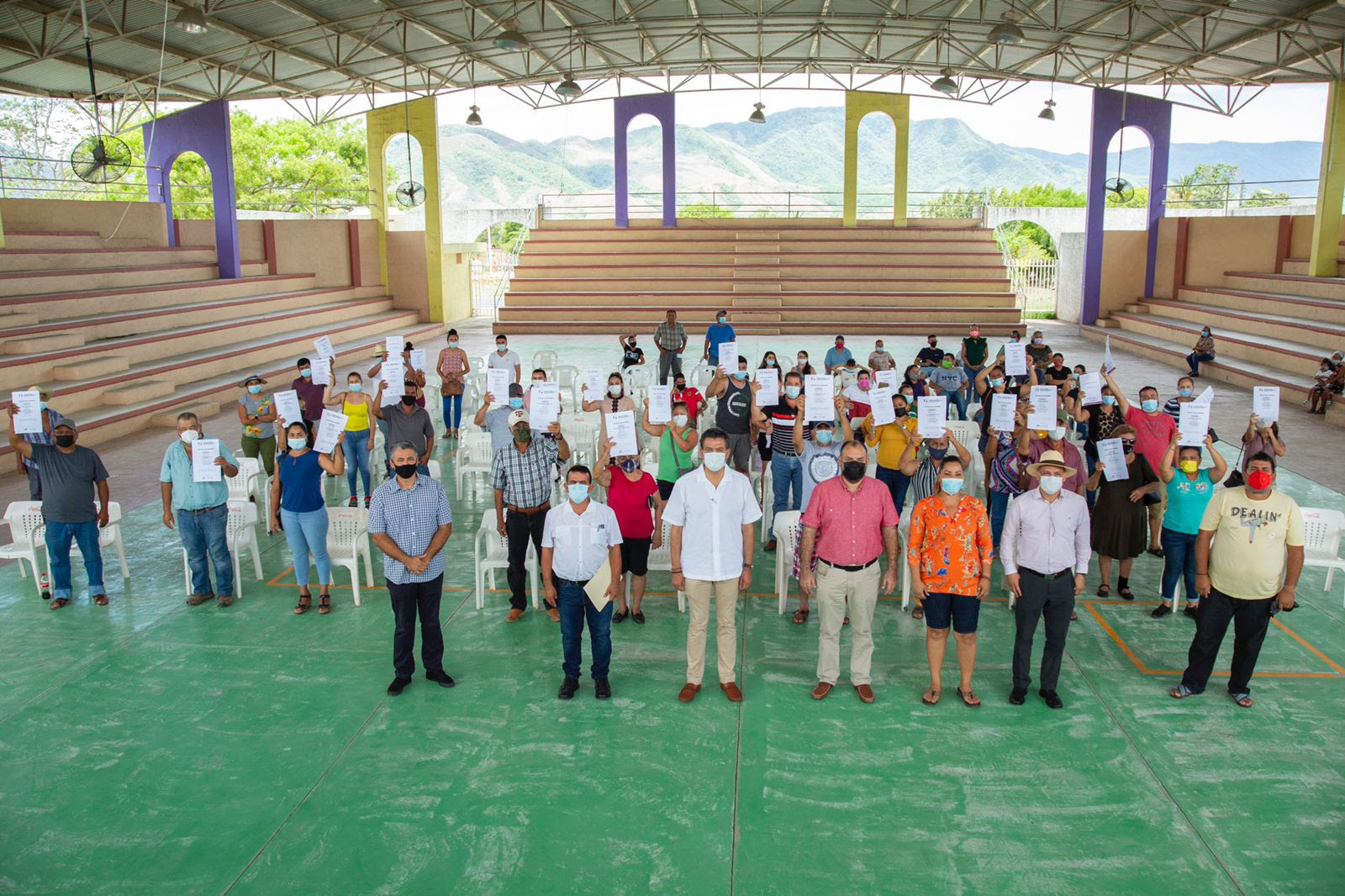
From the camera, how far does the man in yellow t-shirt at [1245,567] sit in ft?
19.8

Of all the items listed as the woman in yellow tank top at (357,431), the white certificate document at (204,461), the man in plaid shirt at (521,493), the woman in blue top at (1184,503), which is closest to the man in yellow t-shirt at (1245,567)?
the woman in blue top at (1184,503)

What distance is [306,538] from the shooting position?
7.94 metres

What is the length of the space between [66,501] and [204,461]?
125cm

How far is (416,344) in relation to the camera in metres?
25.5

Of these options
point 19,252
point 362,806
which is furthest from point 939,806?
point 19,252

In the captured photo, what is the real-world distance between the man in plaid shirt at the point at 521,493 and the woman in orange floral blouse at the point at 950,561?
2.83 m

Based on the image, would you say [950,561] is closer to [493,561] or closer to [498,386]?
[493,561]

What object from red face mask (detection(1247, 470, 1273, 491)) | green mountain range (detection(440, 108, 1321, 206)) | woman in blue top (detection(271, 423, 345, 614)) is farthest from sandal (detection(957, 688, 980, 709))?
green mountain range (detection(440, 108, 1321, 206))

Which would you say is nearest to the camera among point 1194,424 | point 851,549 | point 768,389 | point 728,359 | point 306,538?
point 851,549

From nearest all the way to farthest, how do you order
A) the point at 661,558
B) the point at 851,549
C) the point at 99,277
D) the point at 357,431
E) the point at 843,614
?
the point at 851,549, the point at 843,614, the point at 661,558, the point at 357,431, the point at 99,277

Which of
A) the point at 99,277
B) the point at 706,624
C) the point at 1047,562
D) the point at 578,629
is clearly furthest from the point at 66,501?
the point at 99,277

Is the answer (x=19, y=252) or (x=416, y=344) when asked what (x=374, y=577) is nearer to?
(x=19, y=252)

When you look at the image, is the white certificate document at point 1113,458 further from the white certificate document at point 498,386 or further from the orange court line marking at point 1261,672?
the white certificate document at point 498,386

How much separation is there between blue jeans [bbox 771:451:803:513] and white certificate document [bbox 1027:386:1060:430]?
208 centimetres
